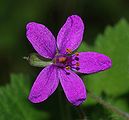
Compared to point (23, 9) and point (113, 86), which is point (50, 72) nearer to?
point (113, 86)

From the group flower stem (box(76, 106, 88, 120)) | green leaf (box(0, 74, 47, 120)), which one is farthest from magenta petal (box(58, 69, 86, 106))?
green leaf (box(0, 74, 47, 120))

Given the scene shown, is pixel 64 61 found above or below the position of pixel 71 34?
below

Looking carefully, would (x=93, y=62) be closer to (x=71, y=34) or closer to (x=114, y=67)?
(x=71, y=34)

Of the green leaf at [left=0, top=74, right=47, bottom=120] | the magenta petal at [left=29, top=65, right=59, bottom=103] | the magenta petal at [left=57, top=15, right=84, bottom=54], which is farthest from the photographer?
the green leaf at [left=0, top=74, right=47, bottom=120]

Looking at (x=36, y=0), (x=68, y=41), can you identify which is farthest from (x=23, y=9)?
(x=68, y=41)

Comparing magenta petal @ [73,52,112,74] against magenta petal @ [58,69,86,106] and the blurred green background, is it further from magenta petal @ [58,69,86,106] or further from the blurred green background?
the blurred green background

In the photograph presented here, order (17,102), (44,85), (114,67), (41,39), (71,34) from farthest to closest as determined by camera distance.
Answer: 1. (114,67)
2. (17,102)
3. (71,34)
4. (41,39)
5. (44,85)

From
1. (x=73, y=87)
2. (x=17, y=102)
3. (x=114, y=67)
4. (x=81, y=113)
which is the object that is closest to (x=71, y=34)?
(x=73, y=87)

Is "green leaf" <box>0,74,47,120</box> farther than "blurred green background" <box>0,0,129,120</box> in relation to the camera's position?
No
